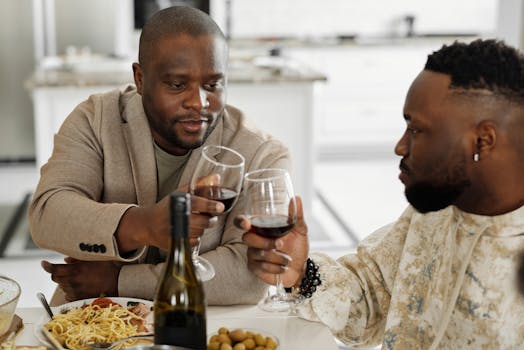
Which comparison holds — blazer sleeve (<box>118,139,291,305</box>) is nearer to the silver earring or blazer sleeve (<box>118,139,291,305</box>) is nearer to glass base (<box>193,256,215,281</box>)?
glass base (<box>193,256,215,281</box>)

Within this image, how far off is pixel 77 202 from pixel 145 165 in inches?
8.9

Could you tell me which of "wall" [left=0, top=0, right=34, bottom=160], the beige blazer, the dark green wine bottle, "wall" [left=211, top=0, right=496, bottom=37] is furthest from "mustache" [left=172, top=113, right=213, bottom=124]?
"wall" [left=211, top=0, right=496, bottom=37]

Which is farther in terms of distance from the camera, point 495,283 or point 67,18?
point 67,18

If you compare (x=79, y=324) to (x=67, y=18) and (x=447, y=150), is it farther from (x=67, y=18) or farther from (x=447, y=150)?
(x=67, y=18)

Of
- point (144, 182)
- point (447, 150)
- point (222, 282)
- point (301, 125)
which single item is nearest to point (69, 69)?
point (301, 125)

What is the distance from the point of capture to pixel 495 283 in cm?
147

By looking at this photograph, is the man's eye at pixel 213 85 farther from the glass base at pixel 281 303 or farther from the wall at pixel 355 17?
the wall at pixel 355 17

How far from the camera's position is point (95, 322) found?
57.7 inches

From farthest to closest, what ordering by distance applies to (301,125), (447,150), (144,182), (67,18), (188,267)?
1. (67,18)
2. (301,125)
3. (144,182)
4. (447,150)
5. (188,267)

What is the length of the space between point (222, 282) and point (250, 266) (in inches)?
7.2

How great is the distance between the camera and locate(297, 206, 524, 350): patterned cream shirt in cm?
147

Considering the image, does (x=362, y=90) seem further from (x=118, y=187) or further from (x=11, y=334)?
(x=11, y=334)

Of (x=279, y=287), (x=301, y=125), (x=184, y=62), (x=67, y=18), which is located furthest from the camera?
(x=67, y=18)

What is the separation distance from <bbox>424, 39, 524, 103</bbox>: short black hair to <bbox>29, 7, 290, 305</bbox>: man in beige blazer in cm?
52
